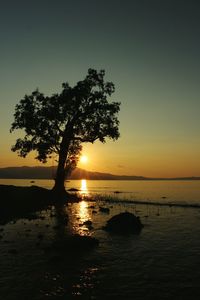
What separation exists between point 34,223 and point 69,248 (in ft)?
37.3

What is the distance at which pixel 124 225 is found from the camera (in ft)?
101

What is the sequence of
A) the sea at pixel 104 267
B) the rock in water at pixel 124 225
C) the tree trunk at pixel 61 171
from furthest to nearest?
1. the tree trunk at pixel 61 171
2. the rock in water at pixel 124 225
3. the sea at pixel 104 267

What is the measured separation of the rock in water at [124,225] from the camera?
1184 inches

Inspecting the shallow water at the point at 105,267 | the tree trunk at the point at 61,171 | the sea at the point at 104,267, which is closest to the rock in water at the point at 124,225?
the sea at the point at 104,267

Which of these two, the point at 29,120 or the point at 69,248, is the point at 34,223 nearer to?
the point at 69,248

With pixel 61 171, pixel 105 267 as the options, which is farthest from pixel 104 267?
pixel 61 171

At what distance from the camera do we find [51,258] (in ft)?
63.1

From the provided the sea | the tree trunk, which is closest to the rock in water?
the sea

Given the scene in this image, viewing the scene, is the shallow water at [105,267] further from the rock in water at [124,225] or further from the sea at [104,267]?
the rock in water at [124,225]

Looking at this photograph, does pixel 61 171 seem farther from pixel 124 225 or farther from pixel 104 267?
pixel 104 267

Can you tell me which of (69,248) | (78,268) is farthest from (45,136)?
(78,268)

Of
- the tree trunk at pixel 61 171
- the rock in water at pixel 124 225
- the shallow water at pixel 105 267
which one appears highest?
the tree trunk at pixel 61 171

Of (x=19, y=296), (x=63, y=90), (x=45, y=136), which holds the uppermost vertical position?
(x=63, y=90)

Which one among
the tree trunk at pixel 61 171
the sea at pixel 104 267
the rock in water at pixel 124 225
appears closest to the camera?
the sea at pixel 104 267
